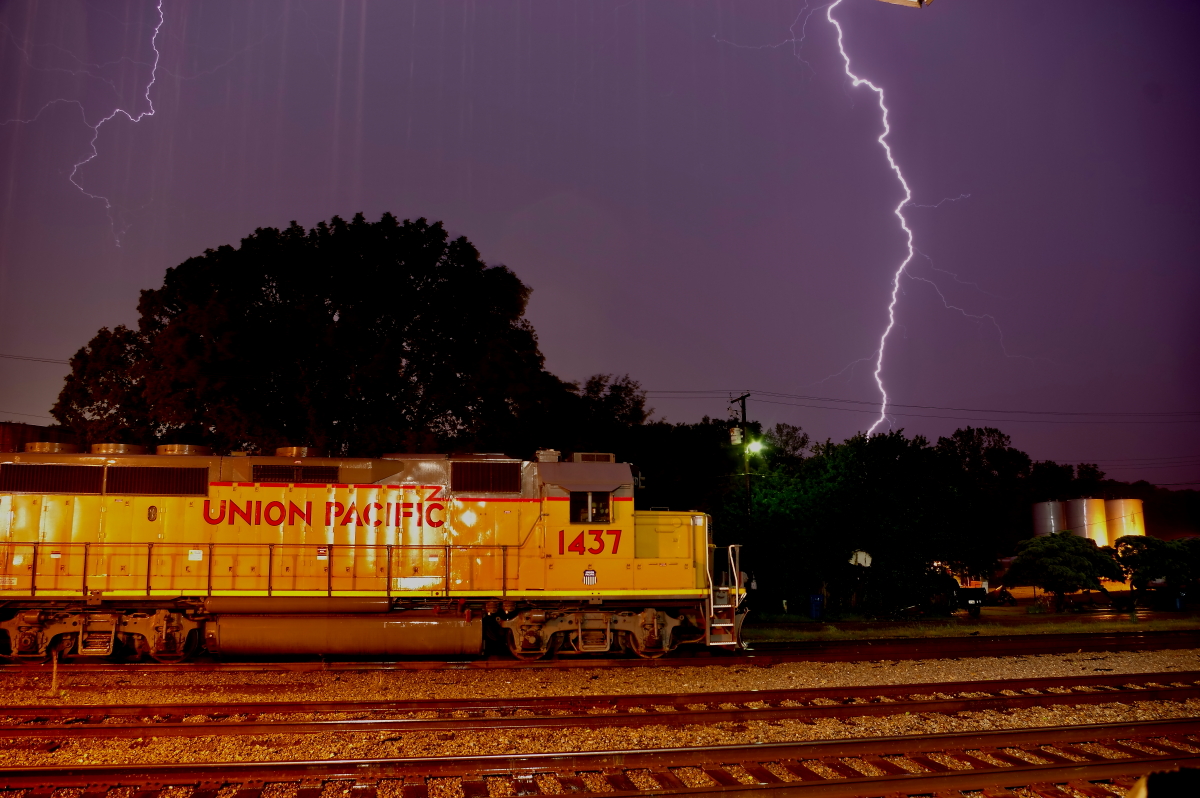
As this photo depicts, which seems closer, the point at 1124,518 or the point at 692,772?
the point at 692,772

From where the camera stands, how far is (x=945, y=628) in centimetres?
1972

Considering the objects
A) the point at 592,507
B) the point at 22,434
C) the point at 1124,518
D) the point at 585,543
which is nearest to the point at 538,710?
the point at 585,543

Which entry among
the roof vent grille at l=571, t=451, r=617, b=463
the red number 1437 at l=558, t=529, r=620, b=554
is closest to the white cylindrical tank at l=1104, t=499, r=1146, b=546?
the roof vent grille at l=571, t=451, r=617, b=463

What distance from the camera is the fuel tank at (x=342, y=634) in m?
12.8

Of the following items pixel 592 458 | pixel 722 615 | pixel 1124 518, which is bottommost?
pixel 722 615

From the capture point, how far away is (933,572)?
2575cm

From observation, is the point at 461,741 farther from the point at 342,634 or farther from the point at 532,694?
the point at 342,634

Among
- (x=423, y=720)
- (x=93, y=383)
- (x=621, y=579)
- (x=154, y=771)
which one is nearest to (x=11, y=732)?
(x=154, y=771)

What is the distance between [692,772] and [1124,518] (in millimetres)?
55238

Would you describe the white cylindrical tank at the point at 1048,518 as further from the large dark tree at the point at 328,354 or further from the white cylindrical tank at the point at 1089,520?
the large dark tree at the point at 328,354

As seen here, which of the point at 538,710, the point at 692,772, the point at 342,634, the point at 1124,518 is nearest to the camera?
the point at 692,772

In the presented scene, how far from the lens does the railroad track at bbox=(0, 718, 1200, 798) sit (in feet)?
22.2

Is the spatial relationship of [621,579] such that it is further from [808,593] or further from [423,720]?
[808,593]

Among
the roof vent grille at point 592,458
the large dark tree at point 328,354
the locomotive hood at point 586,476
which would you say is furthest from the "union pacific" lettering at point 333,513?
the large dark tree at point 328,354
